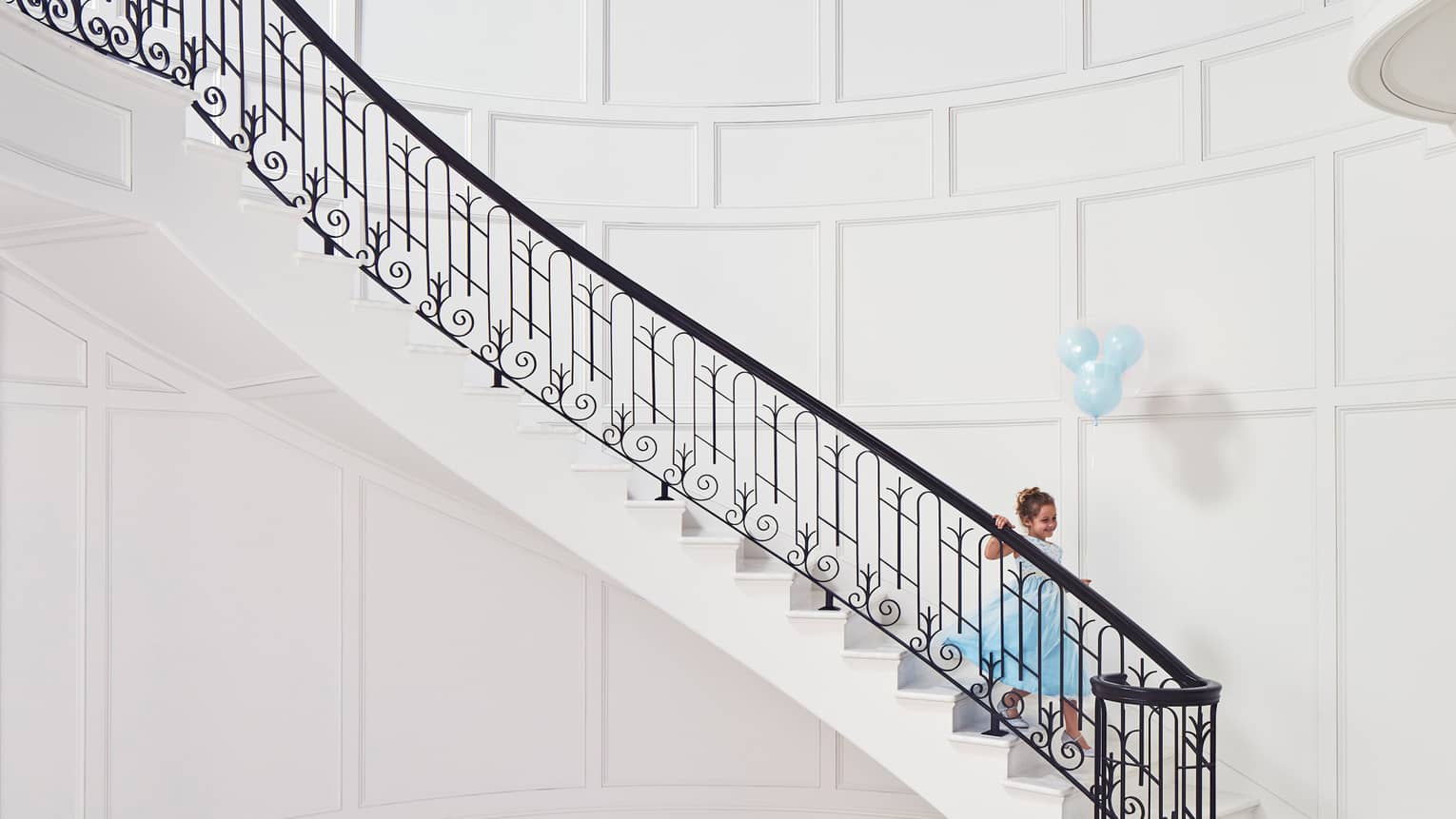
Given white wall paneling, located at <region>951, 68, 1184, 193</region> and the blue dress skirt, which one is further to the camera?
white wall paneling, located at <region>951, 68, 1184, 193</region>

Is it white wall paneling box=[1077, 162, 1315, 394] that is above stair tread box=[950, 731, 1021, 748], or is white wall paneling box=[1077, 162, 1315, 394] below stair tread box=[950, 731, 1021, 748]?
above

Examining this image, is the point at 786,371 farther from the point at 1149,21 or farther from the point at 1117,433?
the point at 1149,21

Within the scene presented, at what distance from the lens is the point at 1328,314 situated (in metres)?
4.57

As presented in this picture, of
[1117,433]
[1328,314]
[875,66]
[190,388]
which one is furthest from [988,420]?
[190,388]

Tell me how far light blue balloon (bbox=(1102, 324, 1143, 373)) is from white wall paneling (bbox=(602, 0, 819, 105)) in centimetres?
236

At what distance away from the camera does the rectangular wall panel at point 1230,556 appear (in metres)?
4.64

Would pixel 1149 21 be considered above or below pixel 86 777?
above

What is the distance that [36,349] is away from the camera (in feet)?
15.0

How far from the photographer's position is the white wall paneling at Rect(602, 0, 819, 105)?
19.8ft

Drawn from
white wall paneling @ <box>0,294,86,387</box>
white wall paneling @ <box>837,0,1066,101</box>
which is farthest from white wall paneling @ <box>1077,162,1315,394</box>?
white wall paneling @ <box>0,294,86,387</box>

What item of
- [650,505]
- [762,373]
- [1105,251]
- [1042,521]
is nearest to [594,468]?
[650,505]

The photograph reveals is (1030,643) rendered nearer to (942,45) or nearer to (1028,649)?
(1028,649)

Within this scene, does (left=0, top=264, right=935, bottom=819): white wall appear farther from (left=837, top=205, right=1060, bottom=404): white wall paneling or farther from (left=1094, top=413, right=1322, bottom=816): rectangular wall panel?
(left=837, top=205, right=1060, bottom=404): white wall paneling

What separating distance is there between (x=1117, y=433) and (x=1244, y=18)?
202cm
